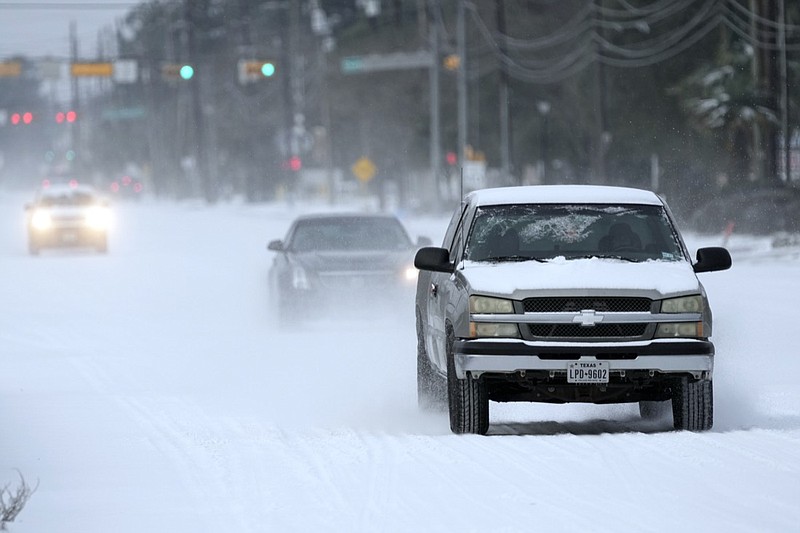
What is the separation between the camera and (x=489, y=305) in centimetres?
1123

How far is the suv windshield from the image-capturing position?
1196 centimetres

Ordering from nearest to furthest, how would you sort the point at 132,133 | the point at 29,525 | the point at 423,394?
1. the point at 29,525
2. the point at 423,394
3. the point at 132,133

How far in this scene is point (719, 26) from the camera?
66.0m

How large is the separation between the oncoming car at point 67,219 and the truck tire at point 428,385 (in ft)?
92.0

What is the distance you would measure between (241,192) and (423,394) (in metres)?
Answer: 118

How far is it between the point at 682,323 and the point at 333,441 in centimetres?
246

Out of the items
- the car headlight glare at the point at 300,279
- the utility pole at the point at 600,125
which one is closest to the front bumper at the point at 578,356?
the car headlight glare at the point at 300,279

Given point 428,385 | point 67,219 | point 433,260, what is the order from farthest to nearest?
1. point 67,219
2. point 428,385
3. point 433,260

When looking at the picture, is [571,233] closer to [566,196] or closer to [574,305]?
[566,196]

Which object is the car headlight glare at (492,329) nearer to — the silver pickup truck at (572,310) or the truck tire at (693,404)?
the silver pickup truck at (572,310)

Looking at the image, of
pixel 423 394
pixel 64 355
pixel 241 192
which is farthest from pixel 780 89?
pixel 241 192

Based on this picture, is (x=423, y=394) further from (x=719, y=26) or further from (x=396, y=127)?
(x=396, y=127)

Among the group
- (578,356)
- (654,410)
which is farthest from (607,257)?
(654,410)

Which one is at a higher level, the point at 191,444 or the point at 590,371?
the point at 590,371
